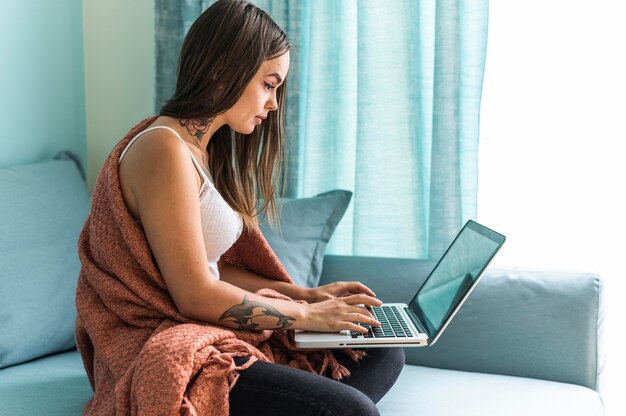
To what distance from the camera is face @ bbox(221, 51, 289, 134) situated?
1473 mm

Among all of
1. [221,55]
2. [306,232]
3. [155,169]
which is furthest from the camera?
[306,232]

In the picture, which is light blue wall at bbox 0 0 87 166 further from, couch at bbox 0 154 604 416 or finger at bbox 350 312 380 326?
finger at bbox 350 312 380 326

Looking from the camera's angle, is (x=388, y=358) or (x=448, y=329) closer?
(x=388, y=358)

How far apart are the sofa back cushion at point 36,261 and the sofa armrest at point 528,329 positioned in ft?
2.79

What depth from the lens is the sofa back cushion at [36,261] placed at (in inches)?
68.4

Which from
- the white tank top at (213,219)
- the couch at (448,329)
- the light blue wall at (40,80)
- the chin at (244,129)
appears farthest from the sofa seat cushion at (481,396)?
the light blue wall at (40,80)

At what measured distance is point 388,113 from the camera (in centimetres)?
206

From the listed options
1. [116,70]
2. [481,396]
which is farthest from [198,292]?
[116,70]

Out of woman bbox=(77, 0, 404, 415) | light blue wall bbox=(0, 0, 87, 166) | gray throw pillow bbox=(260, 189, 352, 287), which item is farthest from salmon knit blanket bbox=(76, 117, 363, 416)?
light blue wall bbox=(0, 0, 87, 166)

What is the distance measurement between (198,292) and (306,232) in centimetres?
72

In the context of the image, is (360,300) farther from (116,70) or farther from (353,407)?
(116,70)

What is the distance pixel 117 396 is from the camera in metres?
1.21

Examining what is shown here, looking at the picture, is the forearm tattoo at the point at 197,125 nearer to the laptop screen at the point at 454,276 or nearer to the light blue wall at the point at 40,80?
the laptop screen at the point at 454,276

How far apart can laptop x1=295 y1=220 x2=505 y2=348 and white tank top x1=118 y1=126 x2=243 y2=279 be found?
0.23 m
